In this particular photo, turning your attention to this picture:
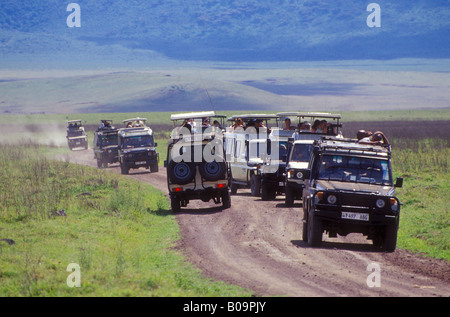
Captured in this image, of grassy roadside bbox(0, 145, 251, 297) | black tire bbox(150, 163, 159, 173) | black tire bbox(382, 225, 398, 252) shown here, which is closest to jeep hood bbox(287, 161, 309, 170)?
grassy roadside bbox(0, 145, 251, 297)

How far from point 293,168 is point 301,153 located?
1.20 metres

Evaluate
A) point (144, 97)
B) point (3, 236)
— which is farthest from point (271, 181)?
point (144, 97)

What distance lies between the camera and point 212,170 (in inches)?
880

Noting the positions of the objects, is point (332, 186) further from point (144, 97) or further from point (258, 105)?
point (144, 97)

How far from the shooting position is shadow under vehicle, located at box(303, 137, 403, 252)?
15.3 metres

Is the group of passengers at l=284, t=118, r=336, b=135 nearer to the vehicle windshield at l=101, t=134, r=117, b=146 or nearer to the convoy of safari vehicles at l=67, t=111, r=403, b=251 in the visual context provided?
the convoy of safari vehicles at l=67, t=111, r=403, b=251

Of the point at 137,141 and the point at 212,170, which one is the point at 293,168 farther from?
the point at 137,141

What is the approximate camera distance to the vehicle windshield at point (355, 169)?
16359 mm

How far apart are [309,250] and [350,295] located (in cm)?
430

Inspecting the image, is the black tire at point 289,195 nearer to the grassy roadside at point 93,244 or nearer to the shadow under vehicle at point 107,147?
the grassy roadside at point 93,244

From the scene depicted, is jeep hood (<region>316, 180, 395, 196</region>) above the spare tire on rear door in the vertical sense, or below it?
above

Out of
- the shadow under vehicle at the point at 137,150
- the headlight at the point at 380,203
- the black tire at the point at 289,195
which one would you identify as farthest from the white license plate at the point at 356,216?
the shadow under vehicle at the point at 137,150

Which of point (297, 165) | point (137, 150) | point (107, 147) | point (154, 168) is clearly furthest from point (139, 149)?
point (297, 165)

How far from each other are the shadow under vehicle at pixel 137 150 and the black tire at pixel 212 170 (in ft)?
52.5
